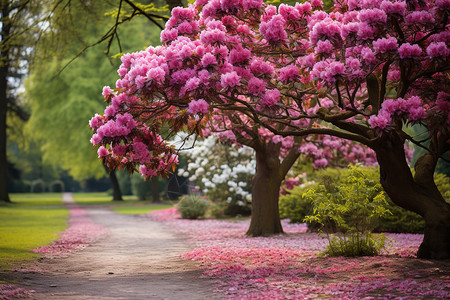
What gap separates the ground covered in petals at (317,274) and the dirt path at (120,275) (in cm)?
37

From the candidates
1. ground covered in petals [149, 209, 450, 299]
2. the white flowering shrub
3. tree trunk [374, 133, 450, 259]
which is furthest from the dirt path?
the white flowering shrub

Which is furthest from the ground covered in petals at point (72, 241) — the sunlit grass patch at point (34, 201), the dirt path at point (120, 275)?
the sunlit grass patch at point (34, 201)

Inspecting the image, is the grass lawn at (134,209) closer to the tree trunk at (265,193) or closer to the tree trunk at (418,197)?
the tree trunk at (265,193)

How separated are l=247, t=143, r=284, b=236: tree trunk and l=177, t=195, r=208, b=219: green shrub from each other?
8.09 m

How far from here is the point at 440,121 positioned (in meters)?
6.57

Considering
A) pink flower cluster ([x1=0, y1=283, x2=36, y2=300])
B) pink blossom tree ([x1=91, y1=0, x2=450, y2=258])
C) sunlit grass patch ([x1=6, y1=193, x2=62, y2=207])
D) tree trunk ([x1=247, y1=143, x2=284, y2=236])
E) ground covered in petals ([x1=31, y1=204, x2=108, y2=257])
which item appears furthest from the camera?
sunlit grass patch ([x1=6, y1=193, x2=62, y2=207])

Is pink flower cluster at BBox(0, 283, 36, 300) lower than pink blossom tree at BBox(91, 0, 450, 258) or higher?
lower

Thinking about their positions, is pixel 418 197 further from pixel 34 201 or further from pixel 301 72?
pixel 34 201

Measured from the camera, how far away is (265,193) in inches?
533

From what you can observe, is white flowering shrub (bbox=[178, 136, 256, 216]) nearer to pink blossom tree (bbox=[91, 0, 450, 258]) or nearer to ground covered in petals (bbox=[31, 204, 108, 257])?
ground covered in petals (bbox=[31, 204, 108, 257])

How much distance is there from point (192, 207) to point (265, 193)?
8.45 metres

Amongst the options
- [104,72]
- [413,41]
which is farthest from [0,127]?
[413,41]

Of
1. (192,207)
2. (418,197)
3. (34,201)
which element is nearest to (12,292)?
(418,197)

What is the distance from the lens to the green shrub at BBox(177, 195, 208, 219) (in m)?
21.5
